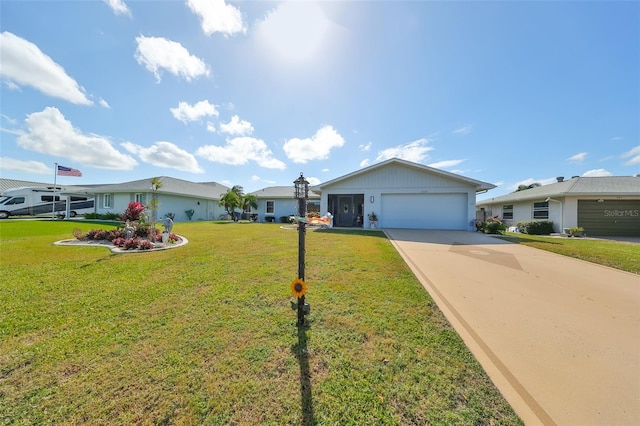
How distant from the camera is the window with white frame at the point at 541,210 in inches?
650

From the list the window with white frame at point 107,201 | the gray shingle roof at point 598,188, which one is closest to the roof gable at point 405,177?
the gray shingle roof at point 598,188

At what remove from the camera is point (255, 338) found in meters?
2.66

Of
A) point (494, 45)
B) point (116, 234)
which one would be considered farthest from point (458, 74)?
point (116, 234)

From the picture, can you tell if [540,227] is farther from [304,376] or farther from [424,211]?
[304,376]

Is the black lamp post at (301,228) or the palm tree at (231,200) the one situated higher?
the palm tree at (231,200)

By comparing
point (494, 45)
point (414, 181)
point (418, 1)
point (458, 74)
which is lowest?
point (414, 181)

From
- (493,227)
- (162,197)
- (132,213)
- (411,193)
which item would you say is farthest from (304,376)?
(162,197)

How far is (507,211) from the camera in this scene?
70.4 feet

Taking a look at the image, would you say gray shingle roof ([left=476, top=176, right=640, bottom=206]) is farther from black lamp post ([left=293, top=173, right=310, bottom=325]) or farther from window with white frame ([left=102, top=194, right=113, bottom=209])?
window with white frame ([left=102, top=194, right=113, bottom=209])

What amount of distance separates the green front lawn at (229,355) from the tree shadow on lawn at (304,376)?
11 mm

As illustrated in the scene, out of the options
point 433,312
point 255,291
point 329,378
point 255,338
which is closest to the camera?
point 329,378

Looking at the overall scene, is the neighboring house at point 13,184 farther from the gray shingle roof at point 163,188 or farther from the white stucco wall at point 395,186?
the white stucco wall at point 395,186

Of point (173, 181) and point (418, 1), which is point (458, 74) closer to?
point (418, 1)

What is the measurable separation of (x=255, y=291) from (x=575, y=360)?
4173 mm
